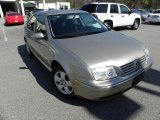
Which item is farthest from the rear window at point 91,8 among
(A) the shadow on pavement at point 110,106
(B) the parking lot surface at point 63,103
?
(A) the shadow on pavement at point 110,106

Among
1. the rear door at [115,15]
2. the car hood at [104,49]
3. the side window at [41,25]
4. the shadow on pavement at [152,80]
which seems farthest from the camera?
the rear door at [115,15]

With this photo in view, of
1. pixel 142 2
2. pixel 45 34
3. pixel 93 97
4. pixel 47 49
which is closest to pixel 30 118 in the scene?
pixel 93 97

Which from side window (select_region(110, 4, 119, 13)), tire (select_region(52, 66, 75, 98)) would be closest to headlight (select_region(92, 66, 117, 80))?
tire (select_region(52, 66, 75, 98))

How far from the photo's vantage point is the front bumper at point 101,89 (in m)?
2.94

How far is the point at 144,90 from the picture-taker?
392 centimetres

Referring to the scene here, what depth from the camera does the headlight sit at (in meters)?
2.96

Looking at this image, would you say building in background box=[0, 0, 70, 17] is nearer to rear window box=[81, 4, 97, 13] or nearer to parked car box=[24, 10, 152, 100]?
rear window box=[81, 4, 97, 13]

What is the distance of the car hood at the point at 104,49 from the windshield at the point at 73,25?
255 mm

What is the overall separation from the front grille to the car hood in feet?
0.22

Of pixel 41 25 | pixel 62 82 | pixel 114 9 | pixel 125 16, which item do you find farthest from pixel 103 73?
pixel 125 16

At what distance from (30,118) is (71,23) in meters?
2.35

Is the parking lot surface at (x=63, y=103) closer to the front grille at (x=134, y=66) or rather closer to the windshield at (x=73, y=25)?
the front grille at (x=134, y=66)

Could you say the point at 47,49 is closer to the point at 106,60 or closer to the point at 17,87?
the point at 17,87

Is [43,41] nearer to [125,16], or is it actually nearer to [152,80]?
[152,80]
